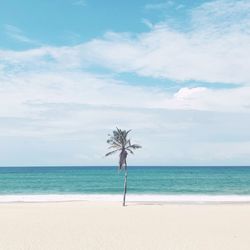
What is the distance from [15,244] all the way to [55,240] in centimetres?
237

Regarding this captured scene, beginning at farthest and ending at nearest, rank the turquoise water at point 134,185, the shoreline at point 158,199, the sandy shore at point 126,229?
the turquoise water at point 134,185, the shoreline at point 158,199, the sandy shore at point 126,229

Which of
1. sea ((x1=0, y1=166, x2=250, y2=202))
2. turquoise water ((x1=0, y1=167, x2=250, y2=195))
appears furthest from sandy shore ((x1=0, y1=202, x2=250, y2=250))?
turquoise water ((x1=0, y1=167, x2=250, y2=195))

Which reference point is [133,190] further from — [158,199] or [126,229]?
[126,229]

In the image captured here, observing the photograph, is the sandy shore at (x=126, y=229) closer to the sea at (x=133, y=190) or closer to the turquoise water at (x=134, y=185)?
the sea at (x=133, y=190)

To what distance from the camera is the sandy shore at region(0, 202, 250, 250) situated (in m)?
21.3

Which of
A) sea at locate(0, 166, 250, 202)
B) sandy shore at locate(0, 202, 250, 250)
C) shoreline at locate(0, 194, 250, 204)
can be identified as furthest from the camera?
sea at locate(0, 166, 250, 202)

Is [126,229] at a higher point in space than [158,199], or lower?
lower

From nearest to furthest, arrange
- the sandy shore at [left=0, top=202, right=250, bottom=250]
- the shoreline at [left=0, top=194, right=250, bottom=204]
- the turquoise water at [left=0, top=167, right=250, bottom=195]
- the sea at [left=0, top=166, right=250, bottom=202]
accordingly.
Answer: the sandy shore at [left=0, top=202, right=250, bottom=250] → the shoreline at [left=0, top=194, right=250, bottom=204] → the sea at [left=0, top=166, right=250, bottom=202] → the turquoise water at [left=0, top=167, right=250, bottom=195]

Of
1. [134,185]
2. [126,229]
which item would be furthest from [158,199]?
[134,185]

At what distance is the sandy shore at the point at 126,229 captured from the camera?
21.3 metres

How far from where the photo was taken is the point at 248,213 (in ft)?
117

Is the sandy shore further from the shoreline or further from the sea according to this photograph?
the shoreline

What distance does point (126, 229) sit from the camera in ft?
86.8

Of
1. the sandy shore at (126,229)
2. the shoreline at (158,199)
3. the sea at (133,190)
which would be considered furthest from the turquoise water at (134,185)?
the sandy shore at (126,229)
